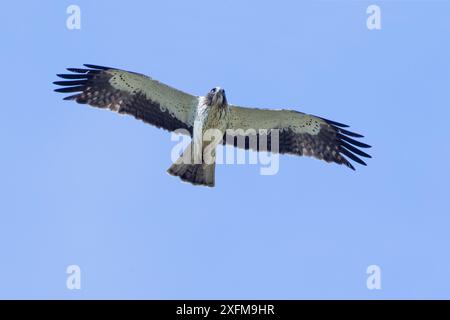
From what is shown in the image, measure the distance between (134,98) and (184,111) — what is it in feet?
2.85

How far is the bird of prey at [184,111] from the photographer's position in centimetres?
1566

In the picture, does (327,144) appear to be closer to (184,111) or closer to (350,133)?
(350,133)

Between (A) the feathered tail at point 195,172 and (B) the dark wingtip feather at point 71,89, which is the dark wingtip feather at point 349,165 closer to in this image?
(A) the feathered tail at point 195,172

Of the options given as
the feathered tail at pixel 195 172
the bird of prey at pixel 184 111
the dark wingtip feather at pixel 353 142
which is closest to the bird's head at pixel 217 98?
the bird of prey at pixel 184 111

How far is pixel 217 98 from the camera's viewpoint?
607 inches

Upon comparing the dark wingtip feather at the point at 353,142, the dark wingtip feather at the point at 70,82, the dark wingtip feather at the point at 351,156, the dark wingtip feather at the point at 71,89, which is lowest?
the dark wingtip feather at the point at 351,156

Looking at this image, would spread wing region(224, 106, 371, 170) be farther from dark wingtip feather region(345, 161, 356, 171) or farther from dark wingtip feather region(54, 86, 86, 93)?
dark wingtip feather region(54, 86, 86, 93)

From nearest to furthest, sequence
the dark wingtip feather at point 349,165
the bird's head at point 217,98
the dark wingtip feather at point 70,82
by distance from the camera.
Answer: the bird's head at point 217,98 < the dark wingtip feather at point 70,82 < the dark wingtip feather at point 349,165

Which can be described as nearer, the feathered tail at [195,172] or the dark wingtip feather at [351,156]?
the feathered tail at [195,172]

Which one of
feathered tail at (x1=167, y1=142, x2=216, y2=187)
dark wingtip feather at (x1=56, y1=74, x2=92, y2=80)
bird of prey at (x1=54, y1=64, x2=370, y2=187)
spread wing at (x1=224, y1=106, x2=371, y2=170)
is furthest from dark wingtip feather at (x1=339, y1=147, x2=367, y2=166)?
dark wingtip feather at (x1=56, y1=74, x2=92, y2=80)
